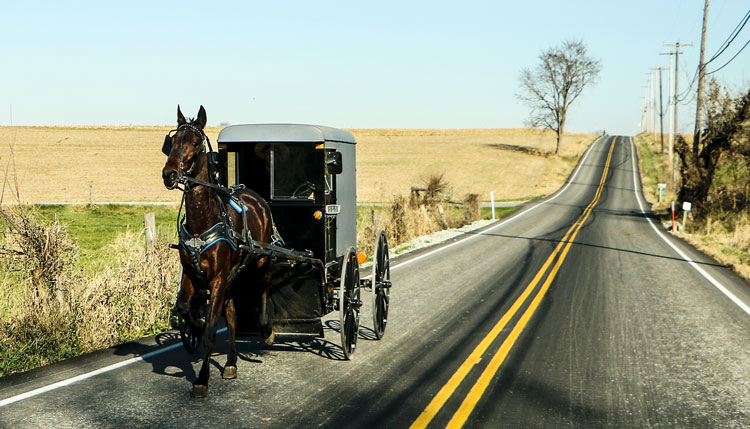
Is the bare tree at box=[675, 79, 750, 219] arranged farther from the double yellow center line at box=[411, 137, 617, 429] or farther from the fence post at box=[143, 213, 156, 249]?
the fence post at box=[143, 213, 156, 249]

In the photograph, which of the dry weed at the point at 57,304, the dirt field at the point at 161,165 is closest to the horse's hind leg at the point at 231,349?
the dry weed at the point at 57,304

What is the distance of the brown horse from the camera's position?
233 inches

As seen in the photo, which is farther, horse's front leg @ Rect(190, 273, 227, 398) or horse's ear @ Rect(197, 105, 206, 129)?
horse's ear @ Rect(197, 105, 206, 129)

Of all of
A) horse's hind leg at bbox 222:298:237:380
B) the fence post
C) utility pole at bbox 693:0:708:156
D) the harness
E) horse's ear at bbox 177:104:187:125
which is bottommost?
horse's hind leg at bbox 222:298:237:380

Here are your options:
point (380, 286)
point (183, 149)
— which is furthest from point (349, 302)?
point (183, 149)

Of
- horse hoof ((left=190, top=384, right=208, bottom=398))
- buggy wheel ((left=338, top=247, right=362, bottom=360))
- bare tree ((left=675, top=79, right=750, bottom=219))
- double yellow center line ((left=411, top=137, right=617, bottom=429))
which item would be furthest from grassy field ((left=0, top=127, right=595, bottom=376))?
bare tree ((left=675, top=79, right=750, bottom=219))

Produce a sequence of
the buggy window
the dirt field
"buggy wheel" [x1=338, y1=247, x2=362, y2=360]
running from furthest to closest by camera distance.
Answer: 1. the dirt field
2. the buggy window
3. "buggy wheel" [x1=338, y1=247, x2=362, y2=360]

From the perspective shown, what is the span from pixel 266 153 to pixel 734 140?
24.3 m

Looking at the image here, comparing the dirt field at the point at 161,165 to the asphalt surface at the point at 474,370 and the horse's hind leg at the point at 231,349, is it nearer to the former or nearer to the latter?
the asphalt surface at the point at 474,370

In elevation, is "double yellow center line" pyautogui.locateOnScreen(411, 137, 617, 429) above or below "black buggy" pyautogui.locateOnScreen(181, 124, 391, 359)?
below

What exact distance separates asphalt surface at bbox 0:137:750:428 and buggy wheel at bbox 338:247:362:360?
0.23 m

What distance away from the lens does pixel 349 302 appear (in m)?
7.55

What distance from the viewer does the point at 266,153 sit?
7.84m

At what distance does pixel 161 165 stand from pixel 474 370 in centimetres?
5428
